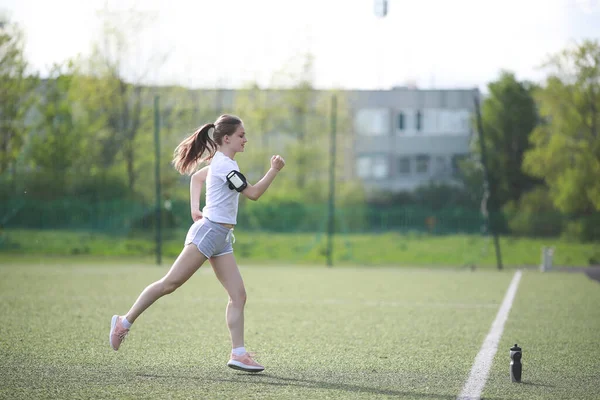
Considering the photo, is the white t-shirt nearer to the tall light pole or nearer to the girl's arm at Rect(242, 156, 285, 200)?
the girl's arm at Rect(242, 156, 285, 200)

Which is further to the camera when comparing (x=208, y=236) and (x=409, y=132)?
(x=409, y=132)

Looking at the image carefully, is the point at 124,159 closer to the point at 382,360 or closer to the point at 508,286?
the point at 508,286

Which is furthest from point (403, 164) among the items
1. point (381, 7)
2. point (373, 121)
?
point (381, 7)

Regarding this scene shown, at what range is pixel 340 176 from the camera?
32812 millimetres

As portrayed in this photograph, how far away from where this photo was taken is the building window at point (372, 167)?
4066 centimetres

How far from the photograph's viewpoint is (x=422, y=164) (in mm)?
41938

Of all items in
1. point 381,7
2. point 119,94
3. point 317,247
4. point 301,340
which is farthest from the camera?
point 119,94

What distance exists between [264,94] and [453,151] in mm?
12641

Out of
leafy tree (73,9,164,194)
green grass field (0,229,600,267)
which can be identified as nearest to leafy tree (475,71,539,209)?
green grass field (0,229,600,267)

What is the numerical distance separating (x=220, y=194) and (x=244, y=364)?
122 cm

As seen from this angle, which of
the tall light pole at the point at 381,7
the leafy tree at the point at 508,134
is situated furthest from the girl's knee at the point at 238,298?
the leafy tree at the point at 508,134

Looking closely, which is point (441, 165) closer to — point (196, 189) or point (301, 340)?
point (301, 340)

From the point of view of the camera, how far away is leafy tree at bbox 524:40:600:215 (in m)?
27.9

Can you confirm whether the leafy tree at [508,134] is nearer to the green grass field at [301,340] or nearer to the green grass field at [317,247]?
the green grass field at [317,247]
